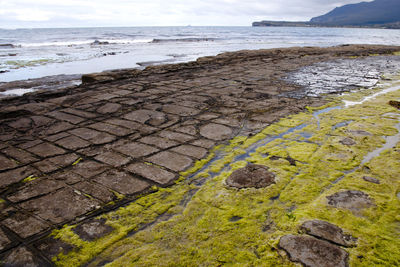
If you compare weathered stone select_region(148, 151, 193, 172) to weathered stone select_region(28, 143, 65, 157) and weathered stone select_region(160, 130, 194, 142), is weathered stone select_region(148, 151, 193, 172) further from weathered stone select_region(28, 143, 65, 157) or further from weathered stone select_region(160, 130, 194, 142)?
weathered stone select_region(28, 143, 65, 157)

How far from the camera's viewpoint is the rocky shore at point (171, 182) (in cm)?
218

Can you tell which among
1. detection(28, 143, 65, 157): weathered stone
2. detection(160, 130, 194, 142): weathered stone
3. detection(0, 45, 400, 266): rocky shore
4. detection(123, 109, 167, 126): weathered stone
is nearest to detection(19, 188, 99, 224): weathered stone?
detection(0, 45, 400, 266): rocky shore

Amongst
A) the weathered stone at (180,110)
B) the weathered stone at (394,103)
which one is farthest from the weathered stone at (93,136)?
the weathered stone at (394,103)

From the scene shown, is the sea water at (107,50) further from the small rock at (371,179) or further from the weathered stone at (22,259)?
the small rock at (371,179)

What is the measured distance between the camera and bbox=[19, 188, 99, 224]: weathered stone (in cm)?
256

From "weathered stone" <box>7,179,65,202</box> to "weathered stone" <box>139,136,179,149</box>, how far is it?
143 cm

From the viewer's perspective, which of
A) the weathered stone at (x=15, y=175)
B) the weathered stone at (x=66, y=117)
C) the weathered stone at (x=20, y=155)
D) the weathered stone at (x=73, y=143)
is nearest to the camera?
the weathered stone at (x=15, y=175)

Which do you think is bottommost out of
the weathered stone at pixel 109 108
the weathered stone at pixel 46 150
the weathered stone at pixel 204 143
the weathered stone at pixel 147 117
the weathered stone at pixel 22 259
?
the weathered stone at pixel 22 259

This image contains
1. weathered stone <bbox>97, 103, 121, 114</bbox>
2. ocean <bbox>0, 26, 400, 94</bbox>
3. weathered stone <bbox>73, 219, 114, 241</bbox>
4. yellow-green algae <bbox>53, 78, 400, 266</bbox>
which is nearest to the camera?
yellow-green algae <bbox>53, 78, 400, 266</bbox>

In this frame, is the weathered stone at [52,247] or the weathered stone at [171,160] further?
the weathered stone at [171,160]

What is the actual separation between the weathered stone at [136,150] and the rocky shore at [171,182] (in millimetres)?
30

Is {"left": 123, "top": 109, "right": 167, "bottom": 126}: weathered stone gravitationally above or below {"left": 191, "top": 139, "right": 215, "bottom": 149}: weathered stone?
above

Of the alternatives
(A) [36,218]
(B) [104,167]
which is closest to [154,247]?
(A) [36,218]

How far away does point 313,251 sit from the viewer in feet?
6.72
